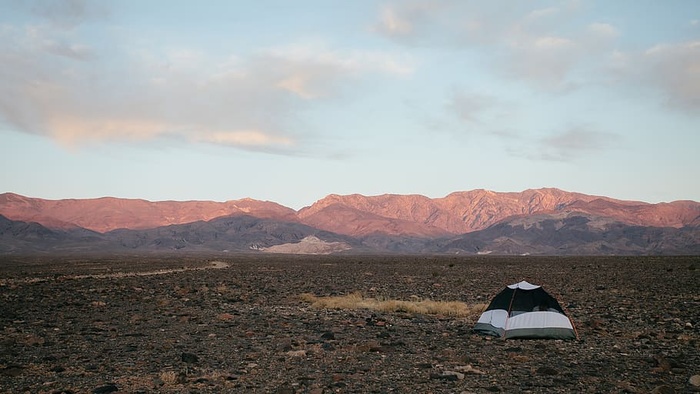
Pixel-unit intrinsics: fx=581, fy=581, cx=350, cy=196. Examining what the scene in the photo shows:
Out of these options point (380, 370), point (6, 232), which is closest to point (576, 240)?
point (6, 232)

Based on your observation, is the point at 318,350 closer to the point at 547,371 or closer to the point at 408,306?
the point at 547,371

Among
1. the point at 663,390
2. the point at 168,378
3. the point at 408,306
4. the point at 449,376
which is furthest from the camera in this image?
the point at 408,306

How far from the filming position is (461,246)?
190 metres

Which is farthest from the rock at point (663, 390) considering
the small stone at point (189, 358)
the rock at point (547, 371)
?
the small stone at point (189, 358)

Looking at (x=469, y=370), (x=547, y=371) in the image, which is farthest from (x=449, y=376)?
(x=547, y=371)

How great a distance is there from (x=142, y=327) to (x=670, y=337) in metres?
14.8

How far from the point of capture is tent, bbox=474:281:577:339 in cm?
1521

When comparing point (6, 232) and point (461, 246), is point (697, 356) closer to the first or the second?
point (461, 246)

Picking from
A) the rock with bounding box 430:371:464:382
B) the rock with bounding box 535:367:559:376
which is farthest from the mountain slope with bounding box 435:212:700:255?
the rock with bounding box 430:371:464:382

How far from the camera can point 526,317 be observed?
614 inches

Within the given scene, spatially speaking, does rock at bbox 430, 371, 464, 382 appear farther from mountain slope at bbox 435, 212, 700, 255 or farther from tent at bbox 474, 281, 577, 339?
mountain slope at bbox 435, 212, 700, 255

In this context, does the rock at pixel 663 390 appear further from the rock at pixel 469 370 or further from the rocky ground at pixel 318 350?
the rock at pixel 469 370

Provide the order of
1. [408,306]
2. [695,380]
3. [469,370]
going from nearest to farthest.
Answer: [695,380] < [469,370] < [408,306]

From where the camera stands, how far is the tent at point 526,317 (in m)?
15.2
